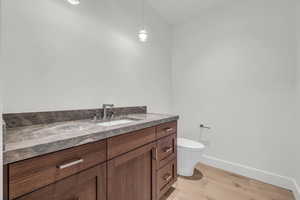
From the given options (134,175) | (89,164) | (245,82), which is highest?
(245,82)

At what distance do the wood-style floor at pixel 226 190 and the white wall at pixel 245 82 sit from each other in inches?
8.8

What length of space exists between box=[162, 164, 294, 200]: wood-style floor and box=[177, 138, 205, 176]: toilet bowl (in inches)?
4.6

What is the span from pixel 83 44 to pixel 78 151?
3.36 feet

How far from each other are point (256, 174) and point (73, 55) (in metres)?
2.56

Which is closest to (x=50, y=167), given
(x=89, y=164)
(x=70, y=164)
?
(x=70, y=164)

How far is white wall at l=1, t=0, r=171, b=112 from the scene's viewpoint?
0.97 meters

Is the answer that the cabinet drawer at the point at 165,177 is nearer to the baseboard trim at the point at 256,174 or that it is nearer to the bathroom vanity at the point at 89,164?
the bathroom vanity at the point at 89,164

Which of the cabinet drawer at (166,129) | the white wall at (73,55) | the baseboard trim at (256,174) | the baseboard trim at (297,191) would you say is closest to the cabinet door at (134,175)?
the cabinet drawer at (166,129)

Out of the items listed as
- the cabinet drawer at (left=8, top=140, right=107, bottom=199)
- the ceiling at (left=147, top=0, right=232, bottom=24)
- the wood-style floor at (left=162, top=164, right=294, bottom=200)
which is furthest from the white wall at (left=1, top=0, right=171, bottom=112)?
the wood-style floor at (left=162, top=164, right=294, bottom=200)

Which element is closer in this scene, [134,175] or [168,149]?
[134,175]

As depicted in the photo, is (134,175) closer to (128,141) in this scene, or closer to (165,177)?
(128,141)

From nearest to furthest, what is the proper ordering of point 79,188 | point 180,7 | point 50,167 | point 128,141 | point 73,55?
point 50,167
point 79,188
point 128,141
point 73,55
point 180,7

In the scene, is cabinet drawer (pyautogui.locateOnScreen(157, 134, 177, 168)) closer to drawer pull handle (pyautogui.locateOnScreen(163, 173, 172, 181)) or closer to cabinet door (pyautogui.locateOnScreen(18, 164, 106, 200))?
drawer pull handle (pyautogui.locateOnScreen(163, 173, 172, 181))

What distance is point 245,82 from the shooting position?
1.87m
